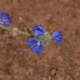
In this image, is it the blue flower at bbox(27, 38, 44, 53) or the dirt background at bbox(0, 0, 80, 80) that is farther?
the dirt background at bbox(0, 0, 80, 80)

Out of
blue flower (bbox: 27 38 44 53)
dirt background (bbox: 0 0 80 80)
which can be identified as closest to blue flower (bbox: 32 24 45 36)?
blue flower (bbox: 27 38 44 53)

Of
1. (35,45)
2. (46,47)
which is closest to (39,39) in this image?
(35,45)

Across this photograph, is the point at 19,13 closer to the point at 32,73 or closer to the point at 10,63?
the point at 10,63

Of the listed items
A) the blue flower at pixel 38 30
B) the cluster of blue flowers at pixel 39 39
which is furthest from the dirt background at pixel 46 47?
the blue flower at pixel 38 30

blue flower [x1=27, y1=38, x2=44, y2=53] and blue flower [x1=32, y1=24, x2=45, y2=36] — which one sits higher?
blue flower [x1=32, y1=24, x2=45, y2=36]

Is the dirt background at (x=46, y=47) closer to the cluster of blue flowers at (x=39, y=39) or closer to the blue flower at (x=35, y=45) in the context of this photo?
the cluster of blue flowers at (x=39, y=39)

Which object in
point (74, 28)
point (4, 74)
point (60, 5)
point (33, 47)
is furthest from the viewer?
point (60, 5)

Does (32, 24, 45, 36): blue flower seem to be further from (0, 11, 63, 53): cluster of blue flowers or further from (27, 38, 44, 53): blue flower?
(27, 38, 44, 53): blue flower

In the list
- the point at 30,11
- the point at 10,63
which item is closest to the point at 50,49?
the point at 10,63
